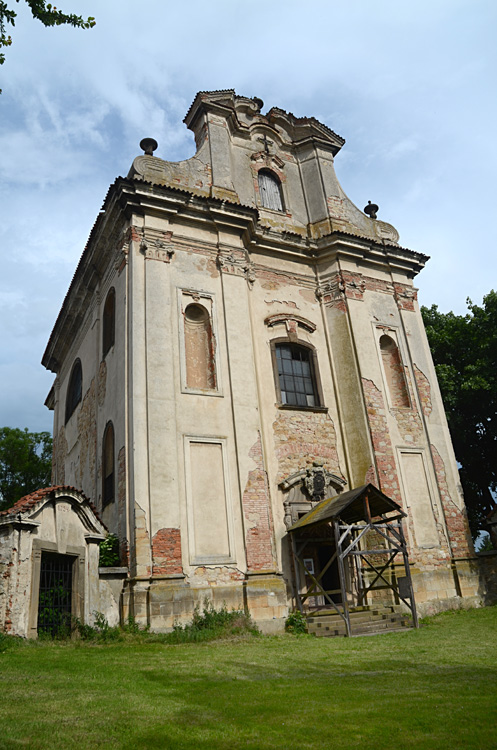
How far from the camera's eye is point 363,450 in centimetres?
1619

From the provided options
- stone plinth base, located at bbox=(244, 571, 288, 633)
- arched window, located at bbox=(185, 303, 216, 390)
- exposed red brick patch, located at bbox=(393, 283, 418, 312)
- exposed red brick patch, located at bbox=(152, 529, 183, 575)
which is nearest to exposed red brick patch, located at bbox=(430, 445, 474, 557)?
exposed red brick patch, located at bbox=(393, 283, 418, 312)

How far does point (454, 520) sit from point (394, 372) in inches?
189

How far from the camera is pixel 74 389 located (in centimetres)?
2161

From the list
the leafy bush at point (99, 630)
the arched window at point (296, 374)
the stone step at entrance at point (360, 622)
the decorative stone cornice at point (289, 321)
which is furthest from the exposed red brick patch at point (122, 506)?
the decorative stone cornice at point (289, 321)

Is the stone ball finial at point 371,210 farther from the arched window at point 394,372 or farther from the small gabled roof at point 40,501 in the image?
the small gabled roof at point 40,501

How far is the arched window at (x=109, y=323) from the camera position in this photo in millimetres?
17141

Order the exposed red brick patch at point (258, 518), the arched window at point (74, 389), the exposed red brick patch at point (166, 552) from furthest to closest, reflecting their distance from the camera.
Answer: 1. the arched window at point (74, 389)
2. the exposed red brick patch at point (258, 518)
3. the exposed red brick patch at point (166, 552)

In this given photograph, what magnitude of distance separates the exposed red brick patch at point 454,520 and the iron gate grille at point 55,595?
10.4 metres

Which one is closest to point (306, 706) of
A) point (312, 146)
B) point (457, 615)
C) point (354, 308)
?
point (457, 615)

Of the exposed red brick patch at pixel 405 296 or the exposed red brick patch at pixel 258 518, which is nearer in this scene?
the exposed red brick patch at pixel 258 518

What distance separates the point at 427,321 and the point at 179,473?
1545 centimetres

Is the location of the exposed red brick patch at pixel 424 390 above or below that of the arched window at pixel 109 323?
below

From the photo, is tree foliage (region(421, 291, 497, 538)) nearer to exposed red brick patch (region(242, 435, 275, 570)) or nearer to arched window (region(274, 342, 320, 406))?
arched window (region(274, 342, 320, 406))

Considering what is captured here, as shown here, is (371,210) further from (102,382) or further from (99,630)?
(99,630)
